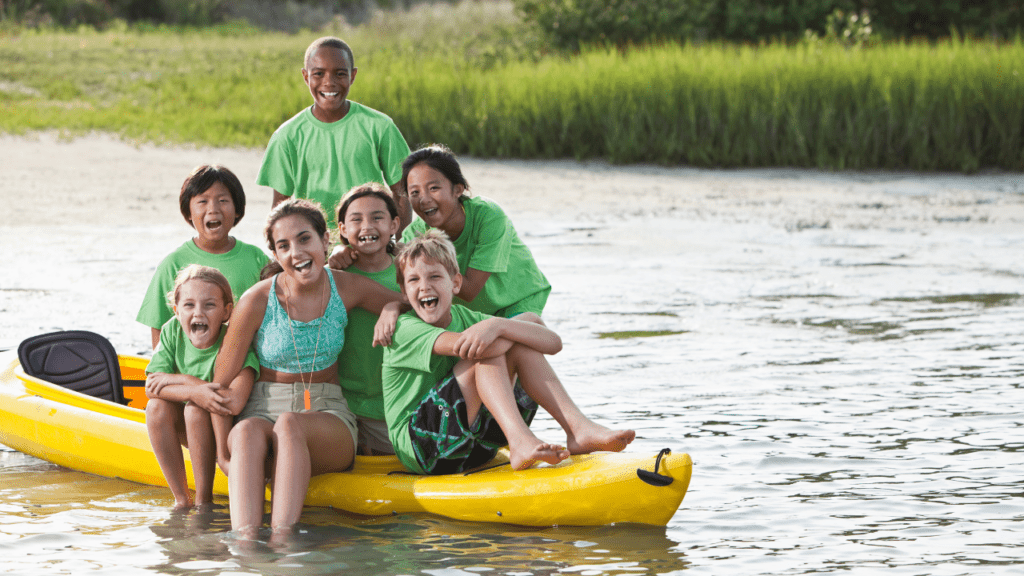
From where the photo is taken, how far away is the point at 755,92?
1303 centimetres

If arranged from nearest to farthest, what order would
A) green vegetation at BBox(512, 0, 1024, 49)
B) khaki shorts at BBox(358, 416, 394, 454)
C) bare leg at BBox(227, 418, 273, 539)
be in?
1. bare leg at BBox(227, 418, 273, 539)
2. khaki shorts at BBox(358, 416, 394, 454)
3. green vegetation at BBox(512, 0, 1024, 49)

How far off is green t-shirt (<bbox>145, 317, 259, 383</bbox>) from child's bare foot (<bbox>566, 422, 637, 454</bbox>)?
1.04 m

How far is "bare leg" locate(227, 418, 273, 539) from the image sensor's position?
155 inches

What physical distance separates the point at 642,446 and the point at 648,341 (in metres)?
2.02

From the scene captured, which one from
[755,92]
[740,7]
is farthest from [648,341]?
[740,7]

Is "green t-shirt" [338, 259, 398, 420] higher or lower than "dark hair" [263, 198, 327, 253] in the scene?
lower

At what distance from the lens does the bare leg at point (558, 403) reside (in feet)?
13.4

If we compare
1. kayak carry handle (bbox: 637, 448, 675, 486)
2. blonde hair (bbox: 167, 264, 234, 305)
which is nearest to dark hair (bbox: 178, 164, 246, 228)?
blonde hair (bbox: 167, 264, 234, 305)

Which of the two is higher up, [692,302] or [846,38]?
[846,38]

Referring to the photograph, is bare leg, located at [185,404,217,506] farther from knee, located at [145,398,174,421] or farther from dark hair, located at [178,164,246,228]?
dark hair, located at [178,164,246,228]

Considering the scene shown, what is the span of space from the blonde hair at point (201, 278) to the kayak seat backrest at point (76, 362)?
3.69 ft

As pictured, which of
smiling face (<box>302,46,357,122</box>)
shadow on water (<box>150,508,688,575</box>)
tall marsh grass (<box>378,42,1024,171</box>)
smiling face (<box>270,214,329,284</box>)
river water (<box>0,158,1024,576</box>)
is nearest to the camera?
shadow on water (<box>150,508,688,575</box>)

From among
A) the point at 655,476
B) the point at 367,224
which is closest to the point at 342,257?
the point at 367,224

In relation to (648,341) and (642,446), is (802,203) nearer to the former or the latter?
(648,341)
